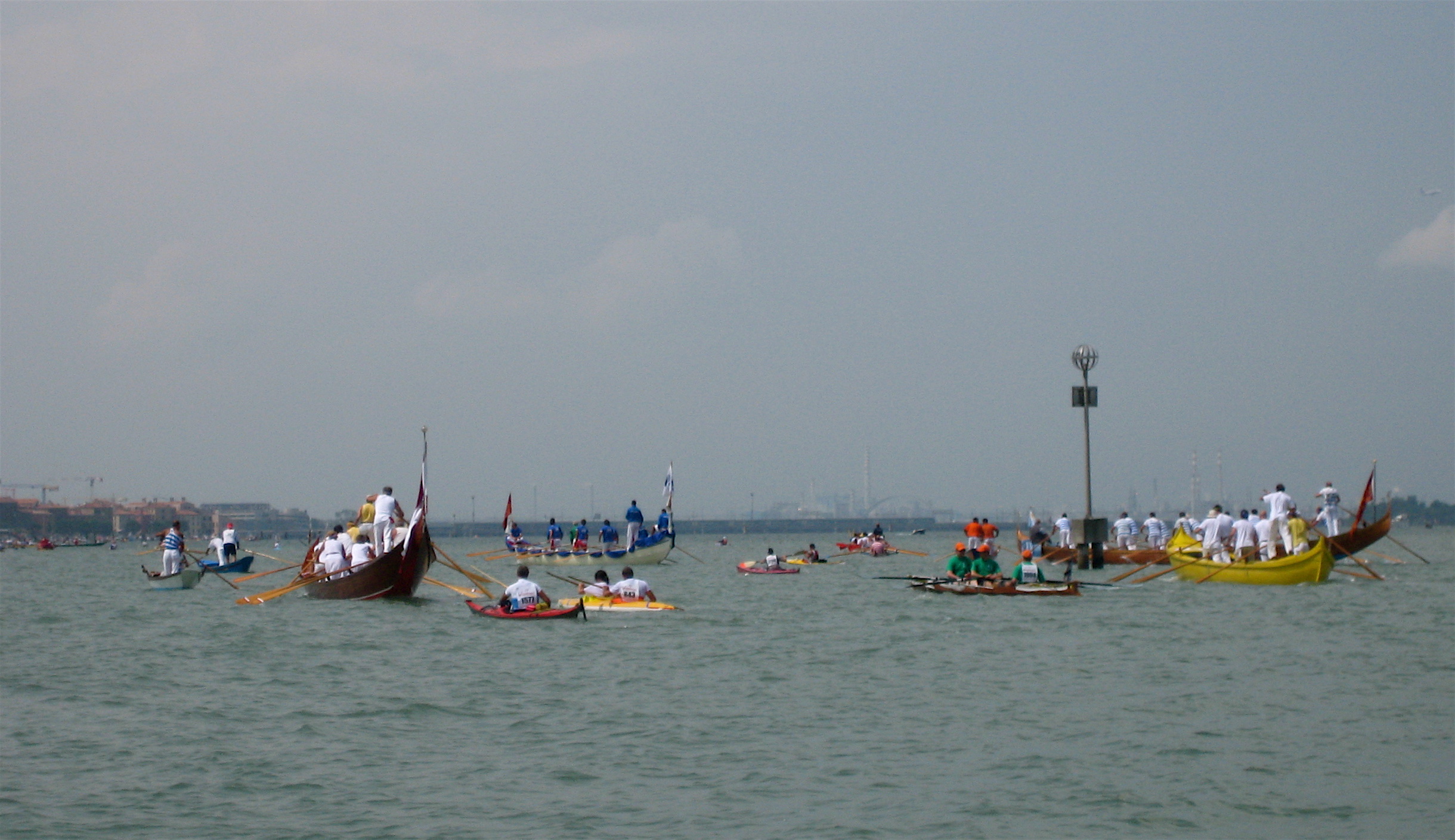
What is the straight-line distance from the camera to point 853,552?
56.5 metres

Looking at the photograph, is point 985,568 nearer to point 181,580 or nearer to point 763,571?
point 763,571

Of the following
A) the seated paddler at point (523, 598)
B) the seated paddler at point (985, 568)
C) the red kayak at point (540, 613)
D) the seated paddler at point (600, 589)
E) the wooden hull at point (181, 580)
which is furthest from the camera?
the wooden hull at point (181, 580)

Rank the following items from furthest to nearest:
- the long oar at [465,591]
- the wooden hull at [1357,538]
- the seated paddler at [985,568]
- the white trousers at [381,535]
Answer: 1. the wooden hull at [1357,538]
2. the white trousers at [381,535]
3. the long oar at [465,591]
4. the seated paddler at [985,568]

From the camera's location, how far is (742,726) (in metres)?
14.1

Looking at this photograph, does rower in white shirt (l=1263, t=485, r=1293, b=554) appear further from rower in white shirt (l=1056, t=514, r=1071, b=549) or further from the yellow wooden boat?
rower in white shirt (l=1056, t=514, r=1071, b=549)

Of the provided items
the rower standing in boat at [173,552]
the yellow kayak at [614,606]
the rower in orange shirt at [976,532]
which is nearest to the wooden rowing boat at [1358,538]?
the rower in orange shirt at [976,532]

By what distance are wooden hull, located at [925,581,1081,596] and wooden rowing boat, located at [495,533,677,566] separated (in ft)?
68.9

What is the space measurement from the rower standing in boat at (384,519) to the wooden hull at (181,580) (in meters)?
9.43

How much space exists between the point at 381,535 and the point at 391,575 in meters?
1.84

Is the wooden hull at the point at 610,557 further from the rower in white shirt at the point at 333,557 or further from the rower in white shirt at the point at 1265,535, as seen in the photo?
the rower in white shirt at the point at 1265,535

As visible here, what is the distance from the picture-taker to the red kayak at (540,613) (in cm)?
2359

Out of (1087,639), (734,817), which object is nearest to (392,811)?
(734,817)

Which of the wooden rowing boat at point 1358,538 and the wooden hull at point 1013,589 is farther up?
the wooden rowing boat at point 1358,538

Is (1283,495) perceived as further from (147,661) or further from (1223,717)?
(147,661)
